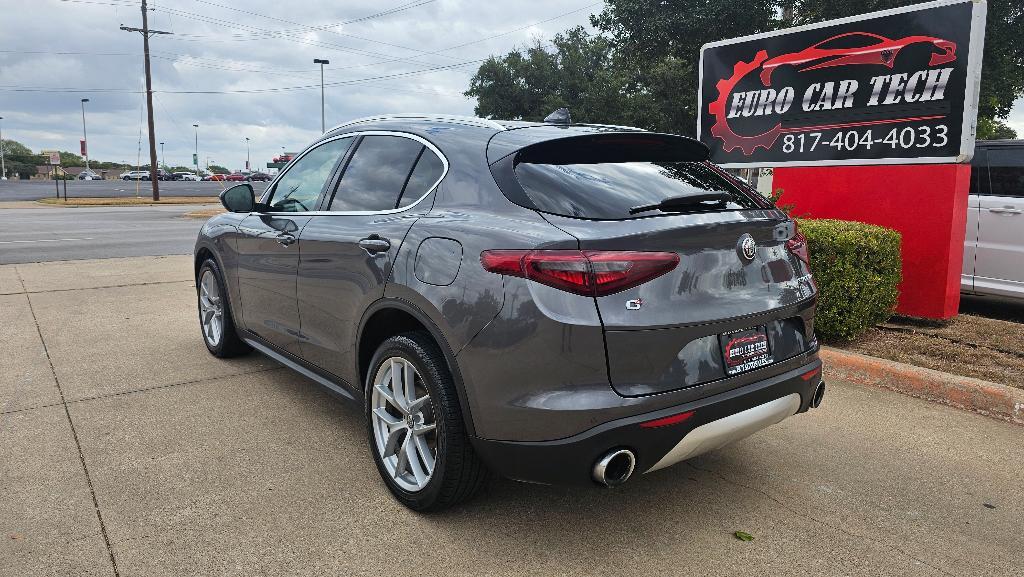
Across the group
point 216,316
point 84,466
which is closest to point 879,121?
point 216,316

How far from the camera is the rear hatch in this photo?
2.47 meters

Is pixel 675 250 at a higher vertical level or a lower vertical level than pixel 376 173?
lower

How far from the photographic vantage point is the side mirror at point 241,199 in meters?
4.45

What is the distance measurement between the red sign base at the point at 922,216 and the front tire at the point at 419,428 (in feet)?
16.5

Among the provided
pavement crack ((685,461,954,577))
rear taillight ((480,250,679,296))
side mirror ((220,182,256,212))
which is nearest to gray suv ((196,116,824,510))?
rear taillight ((480,250,679,296))

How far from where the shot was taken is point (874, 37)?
652cm

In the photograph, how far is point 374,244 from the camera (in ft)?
10.5

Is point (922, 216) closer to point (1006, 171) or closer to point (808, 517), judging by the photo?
point (1006, 171)

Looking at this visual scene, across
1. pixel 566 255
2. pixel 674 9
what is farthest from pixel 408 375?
pixel 674 9

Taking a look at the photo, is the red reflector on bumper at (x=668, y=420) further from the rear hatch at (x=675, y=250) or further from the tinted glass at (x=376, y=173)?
the tinted glass at (x=376, y=173)

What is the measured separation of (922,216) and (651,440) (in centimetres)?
499

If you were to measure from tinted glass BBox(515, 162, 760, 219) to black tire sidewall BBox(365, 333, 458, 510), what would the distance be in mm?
746

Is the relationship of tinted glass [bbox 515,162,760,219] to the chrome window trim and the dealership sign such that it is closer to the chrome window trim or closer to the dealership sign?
the chrome window trim

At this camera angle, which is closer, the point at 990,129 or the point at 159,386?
the point at 159,386
